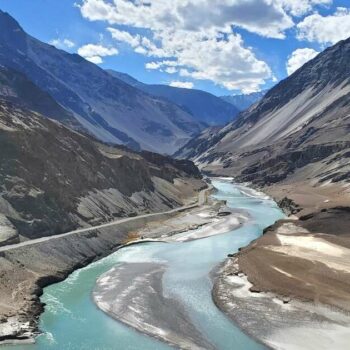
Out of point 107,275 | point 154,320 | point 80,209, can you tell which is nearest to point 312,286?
point 154,320

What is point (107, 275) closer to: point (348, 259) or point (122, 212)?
point (348, 259)

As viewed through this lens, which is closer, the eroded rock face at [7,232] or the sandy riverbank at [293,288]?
the sandy riverbank at [293,288]

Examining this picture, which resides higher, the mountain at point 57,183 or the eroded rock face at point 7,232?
the mountain at point 57,183

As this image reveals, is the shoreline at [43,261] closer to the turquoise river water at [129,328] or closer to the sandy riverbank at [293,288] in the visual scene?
the turquoise river water at [129,328]

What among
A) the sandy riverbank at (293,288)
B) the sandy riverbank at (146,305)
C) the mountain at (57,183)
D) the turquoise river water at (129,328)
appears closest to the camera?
the turquoise river water at (129,328)

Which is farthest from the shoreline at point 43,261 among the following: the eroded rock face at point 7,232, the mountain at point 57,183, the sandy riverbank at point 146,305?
the sandy riverbank at point 146,305

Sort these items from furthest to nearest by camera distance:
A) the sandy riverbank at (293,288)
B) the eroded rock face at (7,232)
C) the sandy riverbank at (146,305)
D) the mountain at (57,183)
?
the mountain at (57,183) → the eroded rock face at (7,232) → the sandy riverbank at (293,288) → the sandy riverbank at (146,305)

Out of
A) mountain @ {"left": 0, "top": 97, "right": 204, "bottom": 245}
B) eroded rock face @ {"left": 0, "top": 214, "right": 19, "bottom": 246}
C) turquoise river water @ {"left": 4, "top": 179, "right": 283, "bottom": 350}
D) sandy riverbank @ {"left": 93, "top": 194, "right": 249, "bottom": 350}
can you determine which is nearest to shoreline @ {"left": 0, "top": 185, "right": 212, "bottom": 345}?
turquoise river water @ {"left": 4, "top": 179, "right": 283, "bottom": 350}
